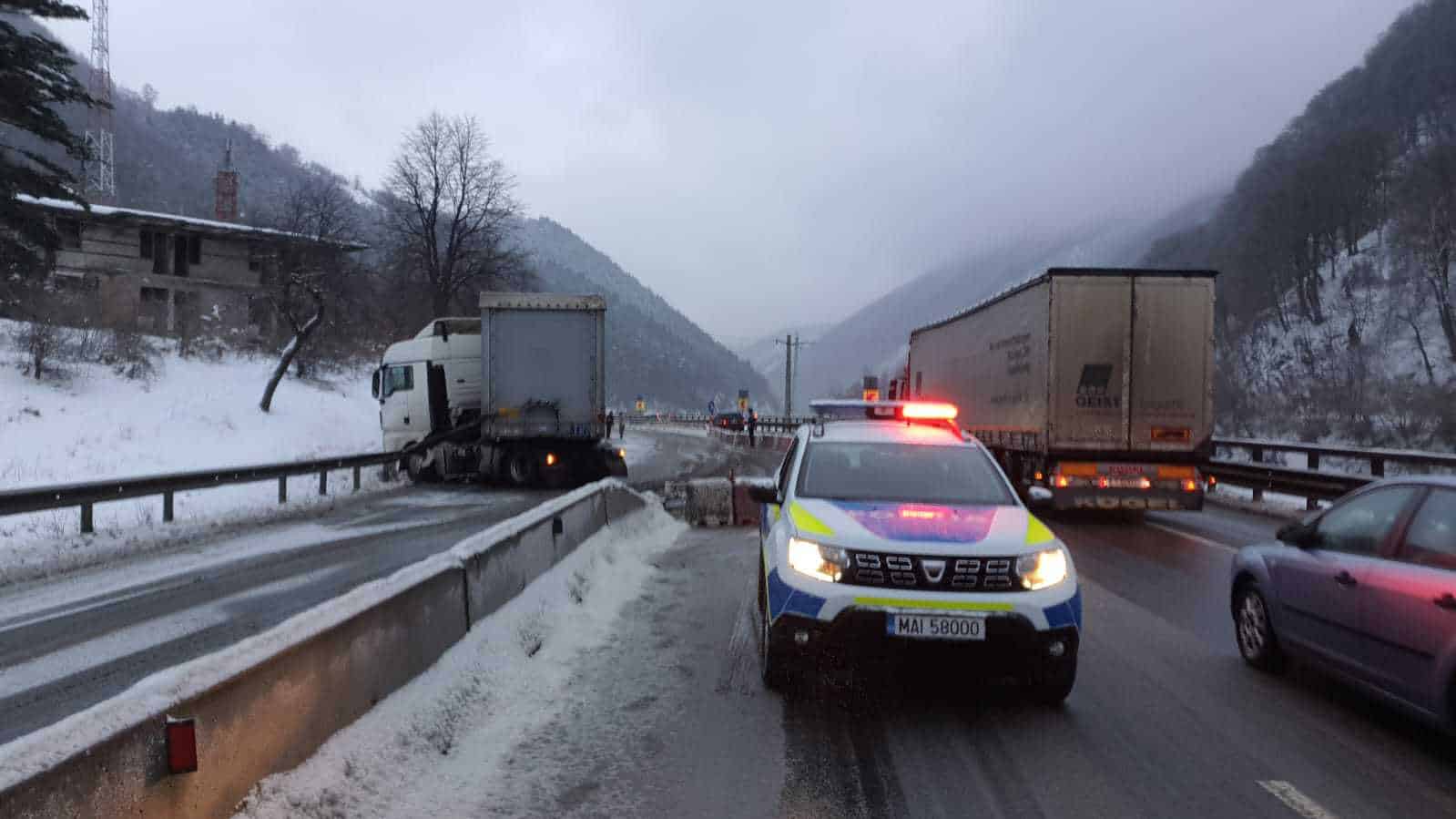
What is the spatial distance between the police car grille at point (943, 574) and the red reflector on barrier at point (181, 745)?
329 centimetres

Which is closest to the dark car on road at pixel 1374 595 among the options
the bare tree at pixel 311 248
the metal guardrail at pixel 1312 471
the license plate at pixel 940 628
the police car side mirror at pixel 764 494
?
the license plate at pixel 940 628

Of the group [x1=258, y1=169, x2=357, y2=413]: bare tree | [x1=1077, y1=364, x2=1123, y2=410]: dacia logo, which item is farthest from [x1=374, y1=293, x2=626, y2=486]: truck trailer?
[x1=258, y1=169, x2=357, y2=413]: bare tree

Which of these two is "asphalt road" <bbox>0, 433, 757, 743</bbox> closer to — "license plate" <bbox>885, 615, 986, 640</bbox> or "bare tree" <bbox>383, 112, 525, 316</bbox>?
"license plate" <bbox>885, 615, 986, 640</bbox>

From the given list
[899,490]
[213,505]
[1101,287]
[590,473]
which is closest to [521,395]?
[590,473]

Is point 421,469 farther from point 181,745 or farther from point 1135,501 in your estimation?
point 181,745

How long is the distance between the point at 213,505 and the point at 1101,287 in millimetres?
15526

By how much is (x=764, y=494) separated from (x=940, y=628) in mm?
2049

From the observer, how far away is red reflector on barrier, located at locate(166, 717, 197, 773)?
3.03 meters

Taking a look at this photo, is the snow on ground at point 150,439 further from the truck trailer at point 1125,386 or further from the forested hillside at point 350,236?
the truck trailer at point 1125,386

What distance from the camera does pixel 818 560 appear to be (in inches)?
215

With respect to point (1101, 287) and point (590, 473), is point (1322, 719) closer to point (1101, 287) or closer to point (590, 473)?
point (1101, 287)

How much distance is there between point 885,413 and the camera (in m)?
22.3

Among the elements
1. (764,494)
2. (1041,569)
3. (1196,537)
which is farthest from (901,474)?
(1196,537)

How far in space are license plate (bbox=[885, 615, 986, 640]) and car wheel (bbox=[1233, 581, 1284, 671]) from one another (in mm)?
2491
